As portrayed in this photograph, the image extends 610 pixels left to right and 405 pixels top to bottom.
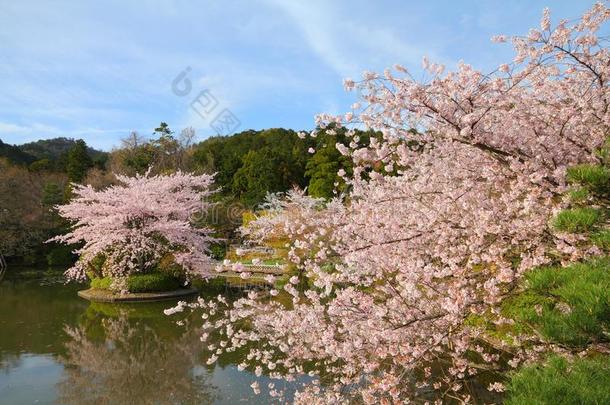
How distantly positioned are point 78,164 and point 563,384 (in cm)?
3243

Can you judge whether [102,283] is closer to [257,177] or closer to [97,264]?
[97,264]

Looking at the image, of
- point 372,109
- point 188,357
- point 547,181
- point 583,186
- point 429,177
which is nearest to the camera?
point 583,186

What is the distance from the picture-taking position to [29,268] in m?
20.8

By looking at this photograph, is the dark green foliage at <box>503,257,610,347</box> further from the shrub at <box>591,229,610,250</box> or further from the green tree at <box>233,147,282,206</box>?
the green tree at <box>233,147,282,206</box>

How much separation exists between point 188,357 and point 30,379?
6.80 feet

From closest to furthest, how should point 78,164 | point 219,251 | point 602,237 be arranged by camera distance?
point 602,237 → point 219,251 → point 78,164

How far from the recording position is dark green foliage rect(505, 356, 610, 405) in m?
1.77

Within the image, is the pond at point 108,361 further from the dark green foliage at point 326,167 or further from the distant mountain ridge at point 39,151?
the distant mountain ridge at point 39,151

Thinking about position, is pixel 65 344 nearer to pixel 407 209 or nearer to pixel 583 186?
pixel 407 209

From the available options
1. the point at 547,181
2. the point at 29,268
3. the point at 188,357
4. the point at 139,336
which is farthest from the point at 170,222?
the point at 547,181

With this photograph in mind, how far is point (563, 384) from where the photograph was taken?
6.01 feet

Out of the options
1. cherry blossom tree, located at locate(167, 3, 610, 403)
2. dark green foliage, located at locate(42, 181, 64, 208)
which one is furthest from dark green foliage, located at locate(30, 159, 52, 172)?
cherry blossom tree, located at locate(167, 3, 610, 403)

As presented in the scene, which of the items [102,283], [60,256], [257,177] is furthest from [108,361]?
[257,177]

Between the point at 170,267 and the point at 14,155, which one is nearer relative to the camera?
the point at 170,267
